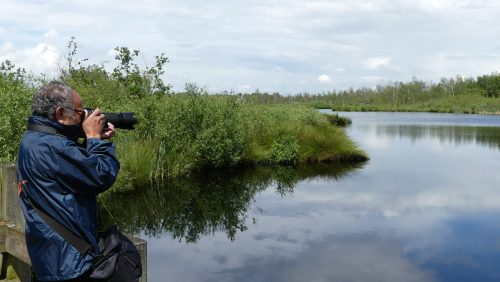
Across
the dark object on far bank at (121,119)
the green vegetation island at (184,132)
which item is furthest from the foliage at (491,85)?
the dark object on far bank at (121,119)

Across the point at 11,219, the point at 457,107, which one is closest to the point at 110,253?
the point at 11,219

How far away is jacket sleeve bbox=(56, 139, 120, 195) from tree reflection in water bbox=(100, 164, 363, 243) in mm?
6526

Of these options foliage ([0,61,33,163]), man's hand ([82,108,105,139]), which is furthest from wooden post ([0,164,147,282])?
foliage ([0,61,33,163])

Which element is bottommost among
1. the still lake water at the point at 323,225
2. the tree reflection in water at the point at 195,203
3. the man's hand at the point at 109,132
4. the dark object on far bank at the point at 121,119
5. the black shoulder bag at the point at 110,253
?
the still lake water at the point at 323,225

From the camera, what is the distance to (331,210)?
11.3 meters

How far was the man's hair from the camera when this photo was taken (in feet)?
8.01

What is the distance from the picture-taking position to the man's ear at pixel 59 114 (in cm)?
245

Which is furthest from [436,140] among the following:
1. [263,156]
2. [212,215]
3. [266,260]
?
[266,260]

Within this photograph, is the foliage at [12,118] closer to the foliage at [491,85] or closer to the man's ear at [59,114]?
the man's ear at [59,114]

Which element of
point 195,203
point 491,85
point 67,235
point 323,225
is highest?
point 491,85

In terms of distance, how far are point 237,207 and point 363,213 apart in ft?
8.72

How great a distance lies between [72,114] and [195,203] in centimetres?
898

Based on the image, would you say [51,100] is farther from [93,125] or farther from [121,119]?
[121,119]

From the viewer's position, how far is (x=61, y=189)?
238 cm
